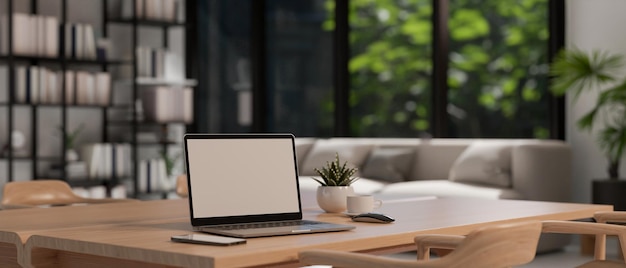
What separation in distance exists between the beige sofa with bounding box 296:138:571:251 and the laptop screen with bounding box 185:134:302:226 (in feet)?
10.9

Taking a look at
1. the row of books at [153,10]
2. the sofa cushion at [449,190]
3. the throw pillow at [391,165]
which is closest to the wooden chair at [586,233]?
the sofa cushion at [449,190]

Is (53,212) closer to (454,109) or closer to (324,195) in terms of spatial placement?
(324,195)

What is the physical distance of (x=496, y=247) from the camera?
7.43ft

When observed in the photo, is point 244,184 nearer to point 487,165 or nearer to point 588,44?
point 487,165

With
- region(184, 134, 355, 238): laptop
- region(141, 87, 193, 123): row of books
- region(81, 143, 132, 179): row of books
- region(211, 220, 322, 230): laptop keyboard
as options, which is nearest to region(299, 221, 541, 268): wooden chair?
region(184, 134, 355, 238): laptop

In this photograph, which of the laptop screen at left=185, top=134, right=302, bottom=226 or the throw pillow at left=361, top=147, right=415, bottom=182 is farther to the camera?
the throw pillow at left=361, top=147, right=415, bottom=182

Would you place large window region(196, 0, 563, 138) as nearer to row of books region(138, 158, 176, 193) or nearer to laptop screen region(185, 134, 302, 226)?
row of books region(138, 158, 176, 193)

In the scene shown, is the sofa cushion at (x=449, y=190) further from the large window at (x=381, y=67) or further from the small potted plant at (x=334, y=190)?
the small potted plant at (x=334, y=190)

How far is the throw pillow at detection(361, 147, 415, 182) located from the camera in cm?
738

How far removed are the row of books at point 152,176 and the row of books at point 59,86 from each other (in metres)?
0.63

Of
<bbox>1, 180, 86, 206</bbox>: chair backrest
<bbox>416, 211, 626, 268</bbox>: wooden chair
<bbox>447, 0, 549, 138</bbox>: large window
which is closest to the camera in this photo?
<bbox>416, 211, 626, 268</bbox>: wooden chair

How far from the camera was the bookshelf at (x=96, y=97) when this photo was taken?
7.71 metres

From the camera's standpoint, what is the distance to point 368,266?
2.27 m

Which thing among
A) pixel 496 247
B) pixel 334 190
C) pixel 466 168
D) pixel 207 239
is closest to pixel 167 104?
pixel 466 168
